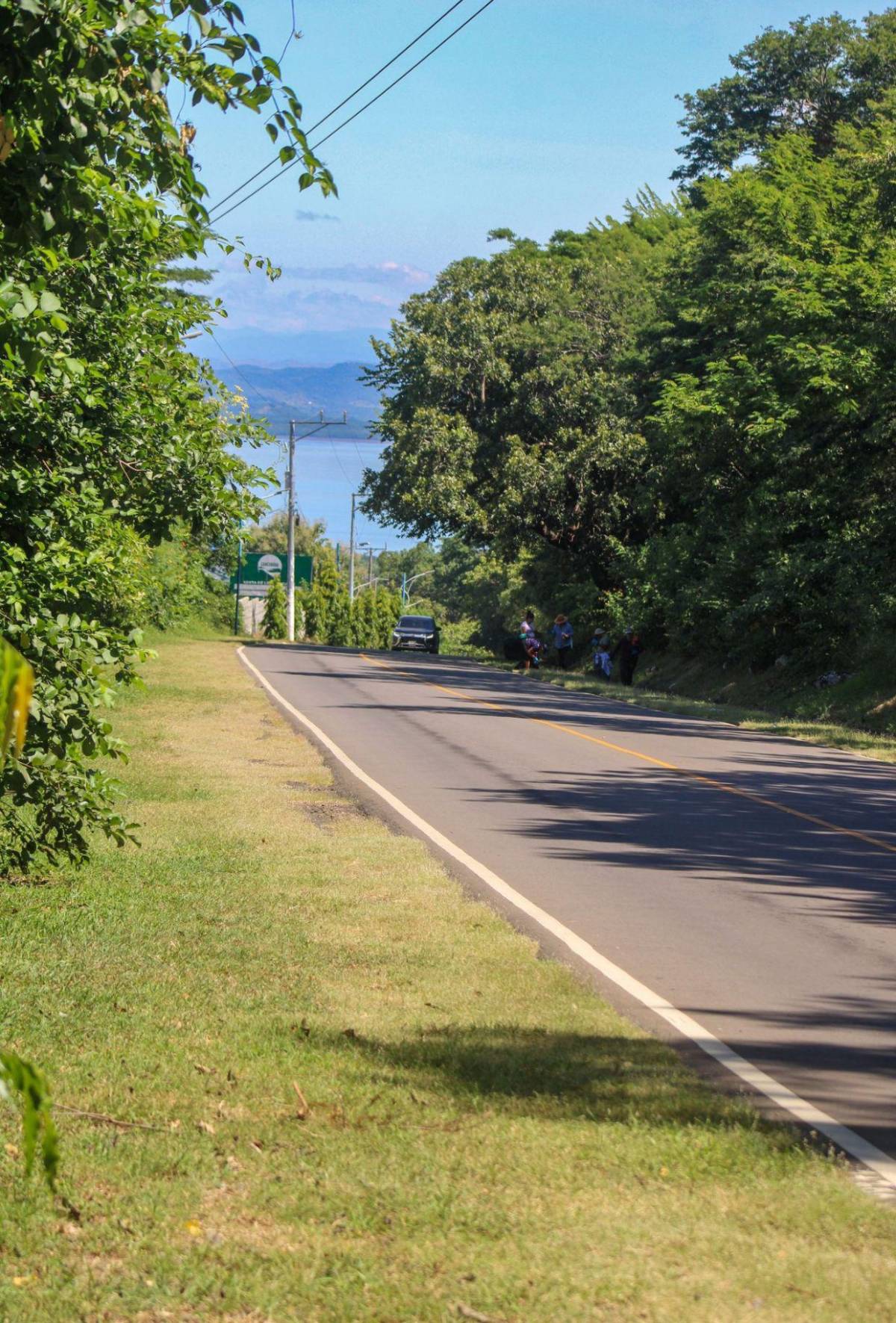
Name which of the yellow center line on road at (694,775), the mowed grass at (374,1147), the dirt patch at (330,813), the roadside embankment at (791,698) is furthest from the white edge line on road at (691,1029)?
the roadside embankment at (791,698)

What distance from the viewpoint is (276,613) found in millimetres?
68500

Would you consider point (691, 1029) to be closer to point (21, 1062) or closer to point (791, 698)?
point (21, 1062)

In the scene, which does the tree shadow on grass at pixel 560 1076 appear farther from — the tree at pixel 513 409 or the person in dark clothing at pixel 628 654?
the tree at pixel 513 409

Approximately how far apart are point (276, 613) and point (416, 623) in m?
9.82

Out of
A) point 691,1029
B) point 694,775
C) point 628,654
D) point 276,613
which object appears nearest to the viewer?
point 691,1029

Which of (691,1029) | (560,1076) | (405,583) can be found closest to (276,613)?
(405,583)

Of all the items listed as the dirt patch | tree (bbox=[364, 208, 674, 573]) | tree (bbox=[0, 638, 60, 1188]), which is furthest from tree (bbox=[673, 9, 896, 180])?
tree (bbox=[0, 638, 60, 1188])

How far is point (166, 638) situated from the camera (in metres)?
55.1

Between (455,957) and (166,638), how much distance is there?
159 ft

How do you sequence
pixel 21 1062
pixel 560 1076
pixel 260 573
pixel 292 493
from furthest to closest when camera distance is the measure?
pixel 260 573
pixel 292 493
pixel 560 1076
pixel 21 1062

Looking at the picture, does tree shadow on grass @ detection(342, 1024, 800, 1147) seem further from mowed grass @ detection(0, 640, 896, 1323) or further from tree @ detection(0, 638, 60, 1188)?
tree @ detection(0, 638, 60, 1188)

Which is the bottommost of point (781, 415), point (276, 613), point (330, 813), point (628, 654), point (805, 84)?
point (330, 813)

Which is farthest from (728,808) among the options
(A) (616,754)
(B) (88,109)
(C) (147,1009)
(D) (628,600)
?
(D) (628,600)

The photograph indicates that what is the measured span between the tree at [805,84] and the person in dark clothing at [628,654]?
22.5m
